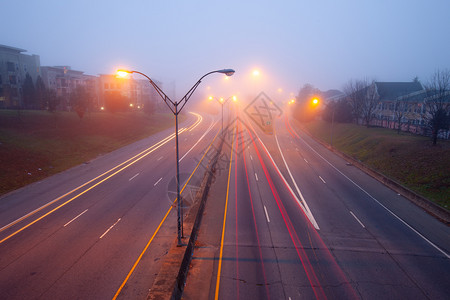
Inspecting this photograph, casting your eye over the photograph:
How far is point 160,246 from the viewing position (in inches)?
577

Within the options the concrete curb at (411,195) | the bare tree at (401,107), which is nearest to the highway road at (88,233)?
the concrete curb at (411,195)

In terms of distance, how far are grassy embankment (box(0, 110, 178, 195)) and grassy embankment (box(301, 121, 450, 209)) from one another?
36.7 meters

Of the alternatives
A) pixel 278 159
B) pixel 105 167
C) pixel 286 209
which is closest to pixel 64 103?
pixel 105 167

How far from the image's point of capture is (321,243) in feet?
50.4

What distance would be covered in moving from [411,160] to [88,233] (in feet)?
104

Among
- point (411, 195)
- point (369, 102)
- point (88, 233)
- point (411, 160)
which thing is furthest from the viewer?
point (369, 102)

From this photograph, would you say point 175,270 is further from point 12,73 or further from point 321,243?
point 12,73

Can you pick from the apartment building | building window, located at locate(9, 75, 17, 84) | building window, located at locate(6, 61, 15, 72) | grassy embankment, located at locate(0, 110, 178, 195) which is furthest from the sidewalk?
building window, located at locate(6, 61, 15, 72)

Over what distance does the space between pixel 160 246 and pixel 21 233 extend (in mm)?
8957

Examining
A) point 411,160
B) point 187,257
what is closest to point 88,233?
point 187,257

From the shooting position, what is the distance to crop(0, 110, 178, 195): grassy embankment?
1107 inches

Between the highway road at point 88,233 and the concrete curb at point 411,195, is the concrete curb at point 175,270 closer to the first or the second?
the highway road at point 88,233

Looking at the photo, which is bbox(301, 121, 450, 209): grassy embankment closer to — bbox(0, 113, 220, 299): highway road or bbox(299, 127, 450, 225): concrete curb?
bbox(299, 127, 450, 225): concrete curb

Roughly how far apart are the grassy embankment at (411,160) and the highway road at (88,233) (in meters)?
20.4
